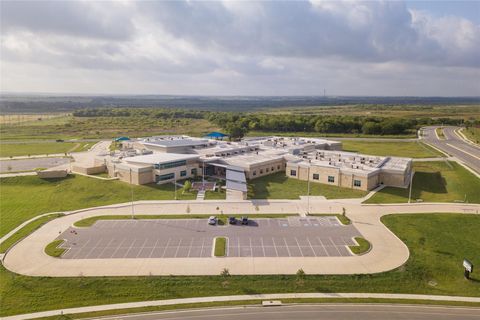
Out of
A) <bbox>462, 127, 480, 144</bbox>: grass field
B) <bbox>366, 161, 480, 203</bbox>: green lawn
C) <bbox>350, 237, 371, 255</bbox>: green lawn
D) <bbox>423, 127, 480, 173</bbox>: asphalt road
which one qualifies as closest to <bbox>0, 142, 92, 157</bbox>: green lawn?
<bbox>366, 161, 480, 203</bbox>: green lawn

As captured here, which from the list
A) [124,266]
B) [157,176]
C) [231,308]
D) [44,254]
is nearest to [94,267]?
[124,266]

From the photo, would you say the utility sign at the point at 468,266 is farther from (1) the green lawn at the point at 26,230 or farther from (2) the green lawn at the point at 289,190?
(1) the green lawn at the point at 26,230

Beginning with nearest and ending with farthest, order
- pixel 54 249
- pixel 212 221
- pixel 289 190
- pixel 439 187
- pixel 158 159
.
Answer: pixel 54 249, pixel 212 221, pixel 289 190, pixel 439 187, pixel 158 159

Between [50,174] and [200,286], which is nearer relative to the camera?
[200,286]

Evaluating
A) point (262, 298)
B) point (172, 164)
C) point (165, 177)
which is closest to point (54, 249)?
point (262, 298)

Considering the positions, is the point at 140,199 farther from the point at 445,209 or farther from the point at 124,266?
the point at 445,209

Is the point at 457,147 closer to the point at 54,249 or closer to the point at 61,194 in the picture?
the point at 61,194

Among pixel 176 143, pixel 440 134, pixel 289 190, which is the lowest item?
pixel 289 190

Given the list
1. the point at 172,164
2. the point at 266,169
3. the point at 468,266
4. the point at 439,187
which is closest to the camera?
the point at 468,266
